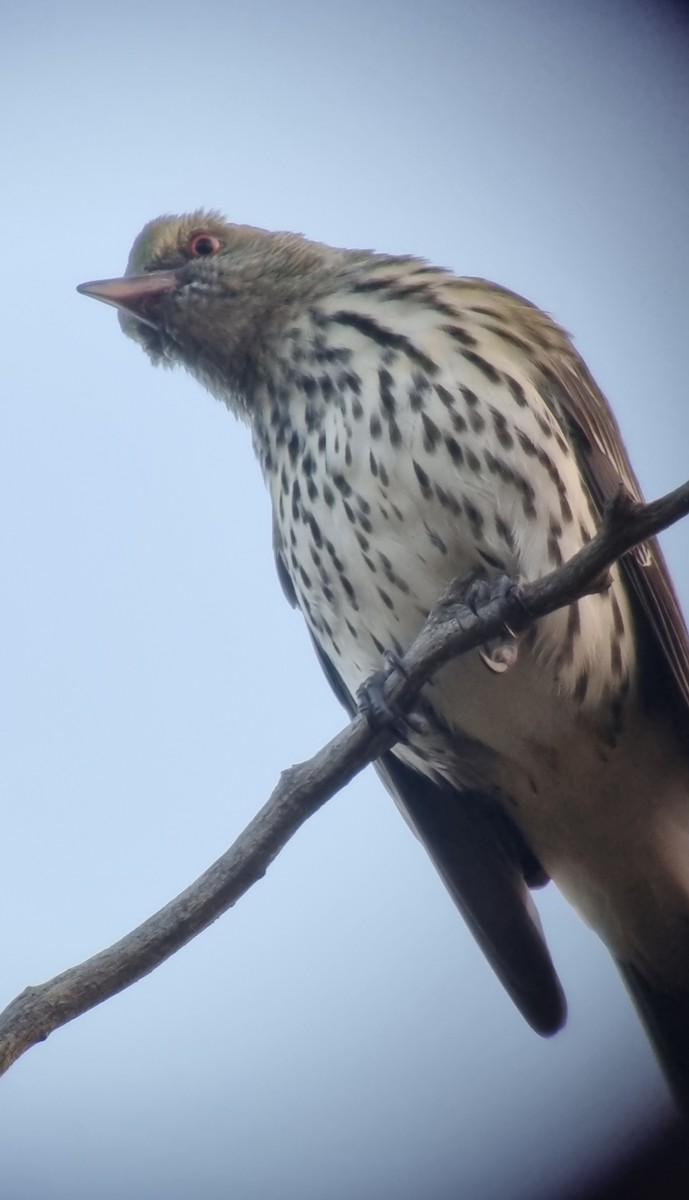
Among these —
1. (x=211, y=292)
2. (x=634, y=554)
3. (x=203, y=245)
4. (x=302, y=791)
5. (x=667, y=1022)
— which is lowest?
(x=667, y=1022)

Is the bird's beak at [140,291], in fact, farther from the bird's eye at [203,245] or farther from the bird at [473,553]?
the bird's eye at [203,245]

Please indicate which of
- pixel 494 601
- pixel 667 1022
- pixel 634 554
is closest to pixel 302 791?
pixel 494 601

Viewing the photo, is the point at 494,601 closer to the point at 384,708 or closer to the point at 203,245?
the point at 384,708

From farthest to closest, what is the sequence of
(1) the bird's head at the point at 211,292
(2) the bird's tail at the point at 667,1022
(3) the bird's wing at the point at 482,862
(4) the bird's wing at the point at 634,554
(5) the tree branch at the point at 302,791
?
(1) the bird's head at the point at 211,292, (3) the bird's wing at the point at 482,862, (4) the bird's wing at the point at 634,554, (2) the bird's tail at the point at 667,1022, (5) the tree branch at the point at 302,791

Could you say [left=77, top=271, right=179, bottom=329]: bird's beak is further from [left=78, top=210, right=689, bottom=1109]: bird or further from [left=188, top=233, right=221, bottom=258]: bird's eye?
[left=188, top=233, right=221, bottom=258]: bird's eye

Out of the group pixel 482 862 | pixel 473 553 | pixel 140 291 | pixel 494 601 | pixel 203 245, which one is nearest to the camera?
pixel 494 601

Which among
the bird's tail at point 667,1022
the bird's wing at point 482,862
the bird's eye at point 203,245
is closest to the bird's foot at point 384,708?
the bird's wing at point 482,862

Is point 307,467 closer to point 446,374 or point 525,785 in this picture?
point 446,374
